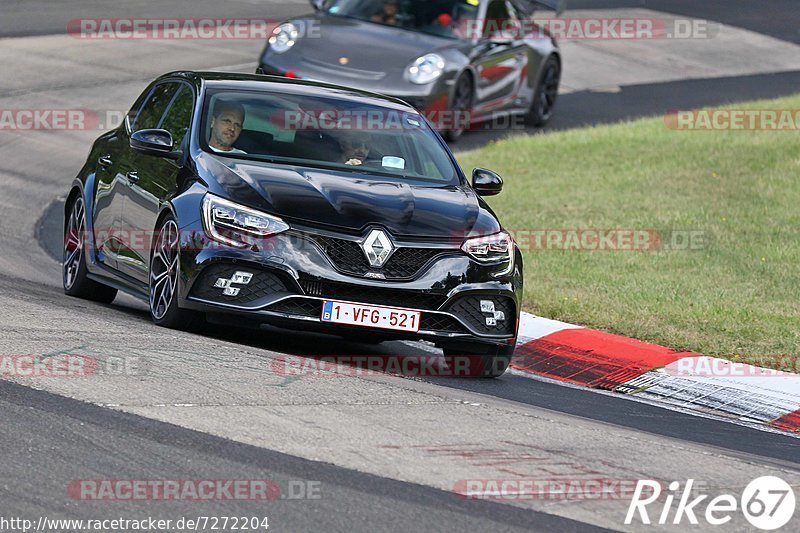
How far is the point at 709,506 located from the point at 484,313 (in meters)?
3.03

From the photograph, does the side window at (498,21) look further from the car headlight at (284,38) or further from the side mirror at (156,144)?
the side mirror at (156,144)


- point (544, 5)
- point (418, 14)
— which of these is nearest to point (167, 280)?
point (418, 14)

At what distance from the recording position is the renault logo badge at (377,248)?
860 centimetres

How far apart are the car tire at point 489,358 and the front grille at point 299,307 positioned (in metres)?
1.03

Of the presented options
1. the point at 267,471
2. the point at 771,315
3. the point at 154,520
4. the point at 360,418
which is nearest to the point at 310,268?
the point at 360,418

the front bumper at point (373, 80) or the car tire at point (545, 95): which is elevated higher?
the front bumper at point (373, 80)

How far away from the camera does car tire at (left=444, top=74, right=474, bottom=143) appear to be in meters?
18.4

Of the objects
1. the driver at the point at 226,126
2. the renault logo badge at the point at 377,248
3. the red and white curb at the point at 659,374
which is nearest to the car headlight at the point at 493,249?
the renault logo badge at the point at 377,248

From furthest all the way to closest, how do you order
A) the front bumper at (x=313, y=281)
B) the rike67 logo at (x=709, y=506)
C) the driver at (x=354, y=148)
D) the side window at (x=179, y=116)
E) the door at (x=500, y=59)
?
the door at (x=500, y=59) → the side window at (x=179, y=116) → the driver at (x=354, y=148) → the front bumper at (x=313, y=281) → the rike67 logo at (x=709, y=506)

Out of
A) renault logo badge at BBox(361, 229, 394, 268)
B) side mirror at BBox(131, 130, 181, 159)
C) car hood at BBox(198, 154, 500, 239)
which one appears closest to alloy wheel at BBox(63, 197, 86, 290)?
side mirror at BBox(131, 130, 181, 159)

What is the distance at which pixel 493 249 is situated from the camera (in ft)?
30.0

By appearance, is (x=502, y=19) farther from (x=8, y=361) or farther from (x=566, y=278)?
(x=8, y=361)

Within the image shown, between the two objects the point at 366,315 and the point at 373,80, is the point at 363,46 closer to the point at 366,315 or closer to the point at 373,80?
the point at 373,80

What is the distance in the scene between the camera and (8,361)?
7402 mm
